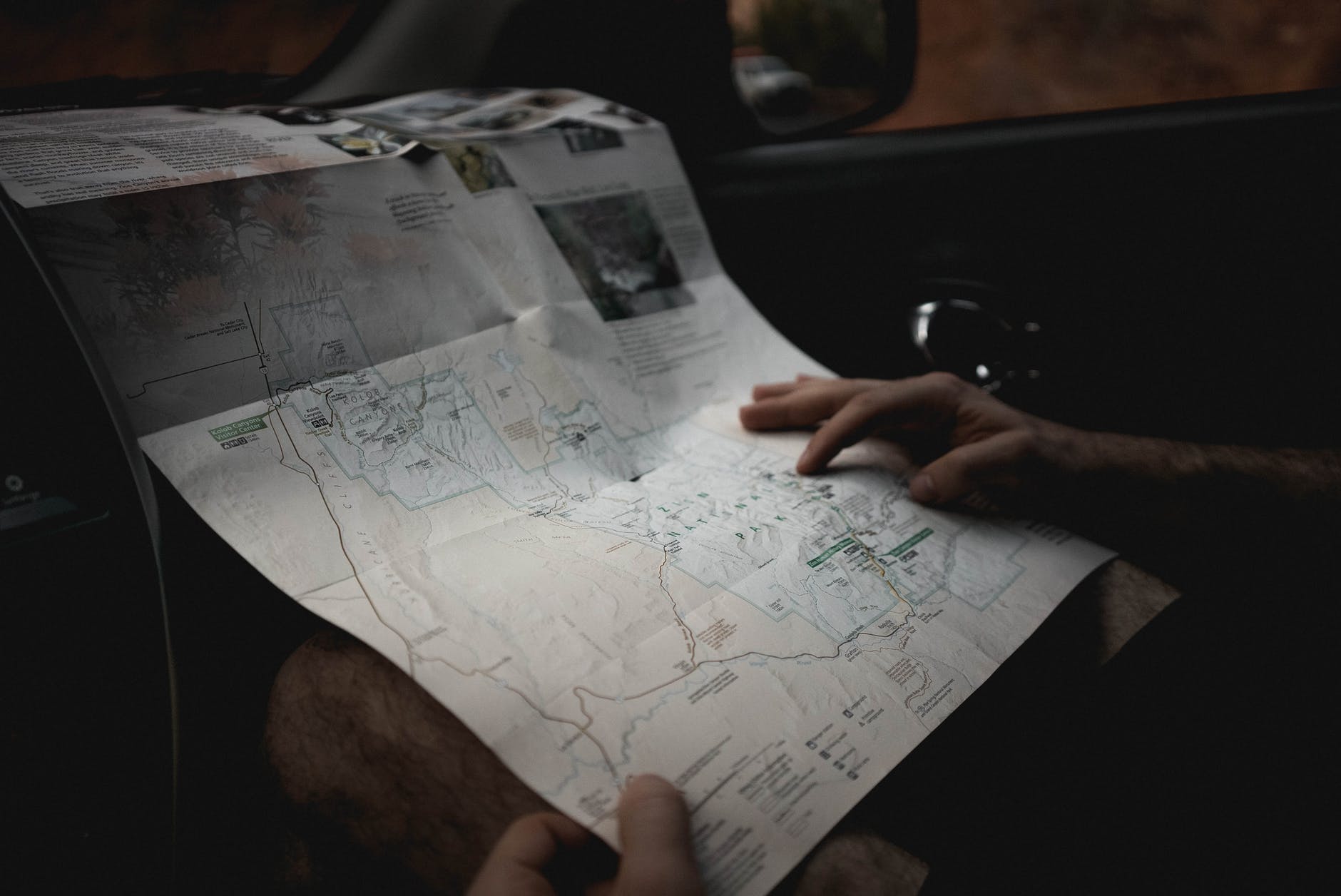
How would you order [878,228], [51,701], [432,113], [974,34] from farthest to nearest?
1. [974,34]
2. [878,228]
3. [432,113]
4. [51,701]

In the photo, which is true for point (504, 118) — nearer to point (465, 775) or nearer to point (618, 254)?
point (618, 254)

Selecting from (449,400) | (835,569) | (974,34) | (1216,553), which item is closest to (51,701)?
(449,400)

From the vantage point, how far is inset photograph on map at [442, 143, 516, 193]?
2.32 ft

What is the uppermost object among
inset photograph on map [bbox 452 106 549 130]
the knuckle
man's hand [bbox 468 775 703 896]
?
inset photograph on map [bbox 452 106 549 130]

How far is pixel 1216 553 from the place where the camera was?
69 cm

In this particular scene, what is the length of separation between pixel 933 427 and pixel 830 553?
0.22 meters

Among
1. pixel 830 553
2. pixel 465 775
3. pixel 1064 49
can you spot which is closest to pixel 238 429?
pixel 465 775

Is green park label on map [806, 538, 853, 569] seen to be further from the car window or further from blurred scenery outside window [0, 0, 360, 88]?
the car window

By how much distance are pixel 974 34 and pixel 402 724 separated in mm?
5362

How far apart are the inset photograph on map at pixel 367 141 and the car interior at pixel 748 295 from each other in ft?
0.58

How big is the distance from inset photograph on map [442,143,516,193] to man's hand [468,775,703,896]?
58 cm

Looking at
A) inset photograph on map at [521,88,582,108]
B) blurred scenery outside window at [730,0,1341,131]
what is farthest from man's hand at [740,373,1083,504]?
blurred scenery outside window at [730,0,1341,131]

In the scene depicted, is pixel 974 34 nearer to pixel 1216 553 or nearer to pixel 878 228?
pixel 878 228

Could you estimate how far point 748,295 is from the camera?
3.20ft
